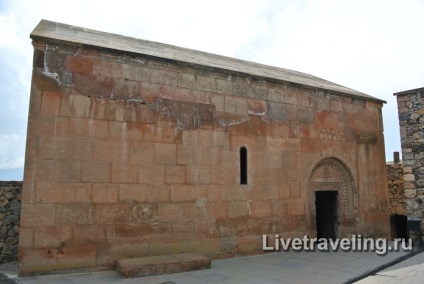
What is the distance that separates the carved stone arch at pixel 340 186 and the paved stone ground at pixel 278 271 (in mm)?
1439

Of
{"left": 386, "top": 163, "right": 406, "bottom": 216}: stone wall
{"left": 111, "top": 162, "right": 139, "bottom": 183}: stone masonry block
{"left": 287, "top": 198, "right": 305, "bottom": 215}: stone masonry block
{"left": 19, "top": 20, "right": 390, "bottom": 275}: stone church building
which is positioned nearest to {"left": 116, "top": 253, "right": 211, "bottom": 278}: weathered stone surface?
{"left": 19, "top": 20, "right": 390, "bottom": 275}: stone church building

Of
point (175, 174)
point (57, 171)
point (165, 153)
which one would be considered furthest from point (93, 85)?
point (175, 174)

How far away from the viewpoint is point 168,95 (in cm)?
648

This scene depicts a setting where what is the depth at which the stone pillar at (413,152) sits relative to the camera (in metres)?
8.71

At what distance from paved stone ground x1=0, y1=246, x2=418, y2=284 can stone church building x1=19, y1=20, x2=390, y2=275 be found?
35 cm

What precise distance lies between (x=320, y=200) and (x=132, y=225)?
5.63 m

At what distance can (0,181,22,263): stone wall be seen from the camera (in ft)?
20.0

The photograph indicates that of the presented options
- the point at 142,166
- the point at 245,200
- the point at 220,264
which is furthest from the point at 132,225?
the point at 245,200

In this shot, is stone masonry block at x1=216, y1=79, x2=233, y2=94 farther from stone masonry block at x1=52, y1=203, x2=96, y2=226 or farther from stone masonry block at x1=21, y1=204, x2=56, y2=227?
stone masonry block at x1=21, y1=204, x2=56, y2=227

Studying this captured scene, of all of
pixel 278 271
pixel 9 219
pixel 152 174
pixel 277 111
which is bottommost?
pixel 278 271

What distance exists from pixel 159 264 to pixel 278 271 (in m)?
2.06

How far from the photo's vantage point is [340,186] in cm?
855

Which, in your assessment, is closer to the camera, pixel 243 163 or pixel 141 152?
pixel 141 152

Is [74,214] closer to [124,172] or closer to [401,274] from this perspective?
[124,172]
